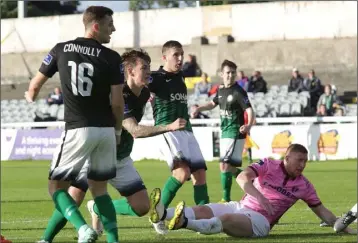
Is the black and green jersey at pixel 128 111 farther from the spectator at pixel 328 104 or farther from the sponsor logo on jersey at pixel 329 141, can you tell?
the spectator at pixel 328 104

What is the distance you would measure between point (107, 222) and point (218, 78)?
29.8 meters

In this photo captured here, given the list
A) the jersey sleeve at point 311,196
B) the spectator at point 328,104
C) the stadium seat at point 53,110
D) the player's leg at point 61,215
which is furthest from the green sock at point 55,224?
the stadium seat at point 53,110

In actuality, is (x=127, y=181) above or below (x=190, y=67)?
below

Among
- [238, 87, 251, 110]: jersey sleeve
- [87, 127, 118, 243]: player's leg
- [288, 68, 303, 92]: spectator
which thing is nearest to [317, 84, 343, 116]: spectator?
[288, 68, 303, 92]: spectator

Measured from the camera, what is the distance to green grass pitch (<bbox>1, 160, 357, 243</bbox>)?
33.8 ft

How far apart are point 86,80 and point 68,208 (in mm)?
1142

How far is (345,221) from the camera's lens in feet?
33.4

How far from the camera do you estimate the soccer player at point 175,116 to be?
1226 centimetres

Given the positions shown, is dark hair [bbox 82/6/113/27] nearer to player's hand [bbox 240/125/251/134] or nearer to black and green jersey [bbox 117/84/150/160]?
black and green jersey [bbox 117/84/150/160]

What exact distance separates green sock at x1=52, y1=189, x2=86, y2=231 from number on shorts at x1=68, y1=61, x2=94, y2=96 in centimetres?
94

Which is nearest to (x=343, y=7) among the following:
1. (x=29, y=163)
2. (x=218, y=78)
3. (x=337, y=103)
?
(x=218, y=78)

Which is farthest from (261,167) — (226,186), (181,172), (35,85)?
(226,186)

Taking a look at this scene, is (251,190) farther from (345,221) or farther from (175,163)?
(175,163)

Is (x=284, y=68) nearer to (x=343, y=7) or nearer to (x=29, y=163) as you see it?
(x=343, y=7)
